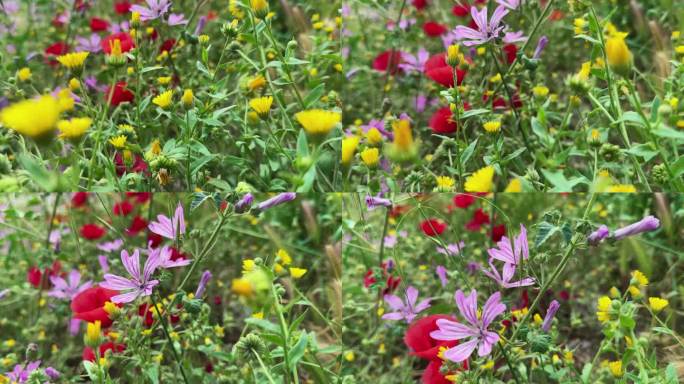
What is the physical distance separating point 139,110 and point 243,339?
442mm

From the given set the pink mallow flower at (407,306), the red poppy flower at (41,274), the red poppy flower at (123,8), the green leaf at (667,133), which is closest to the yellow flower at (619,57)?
A: the green leaf at (667,133)

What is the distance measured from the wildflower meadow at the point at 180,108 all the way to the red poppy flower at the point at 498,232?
0.98 feet

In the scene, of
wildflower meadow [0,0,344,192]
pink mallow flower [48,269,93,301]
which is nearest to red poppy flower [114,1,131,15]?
wildflower meadow [0,0,344,192]

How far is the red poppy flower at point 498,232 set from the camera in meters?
1.23

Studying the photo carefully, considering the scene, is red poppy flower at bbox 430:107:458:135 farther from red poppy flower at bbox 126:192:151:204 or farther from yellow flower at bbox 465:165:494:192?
red poppy flower at bbox 126:192:151:204

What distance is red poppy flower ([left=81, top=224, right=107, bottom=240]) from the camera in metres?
1.40

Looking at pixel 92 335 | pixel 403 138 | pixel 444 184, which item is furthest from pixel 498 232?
pixel 92 335

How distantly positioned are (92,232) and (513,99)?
84 cm

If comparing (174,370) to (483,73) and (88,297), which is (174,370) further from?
(483,73)

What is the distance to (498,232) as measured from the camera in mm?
1246

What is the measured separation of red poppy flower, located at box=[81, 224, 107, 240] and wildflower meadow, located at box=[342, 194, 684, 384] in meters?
0.49

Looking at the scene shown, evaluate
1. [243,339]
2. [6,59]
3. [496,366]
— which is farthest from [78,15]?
[496,366]

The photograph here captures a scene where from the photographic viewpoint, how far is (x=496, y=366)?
107cm

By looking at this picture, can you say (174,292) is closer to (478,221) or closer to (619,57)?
(478,221)
